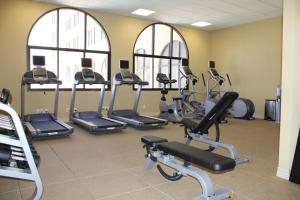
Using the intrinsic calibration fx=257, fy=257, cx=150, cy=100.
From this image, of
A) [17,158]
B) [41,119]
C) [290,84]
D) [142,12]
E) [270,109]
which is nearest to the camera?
[17,158]

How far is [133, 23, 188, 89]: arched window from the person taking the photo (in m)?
8.38

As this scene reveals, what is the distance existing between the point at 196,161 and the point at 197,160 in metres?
0.02

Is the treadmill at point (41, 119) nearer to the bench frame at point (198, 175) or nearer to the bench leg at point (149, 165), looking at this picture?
the bench leg at point (149, 165)

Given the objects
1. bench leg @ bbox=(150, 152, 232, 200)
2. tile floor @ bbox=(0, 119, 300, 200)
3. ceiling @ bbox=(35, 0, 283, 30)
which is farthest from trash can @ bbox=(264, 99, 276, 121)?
bench leg @ bbox=(150, 152, 232, 200)

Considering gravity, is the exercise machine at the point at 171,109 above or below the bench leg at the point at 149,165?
above

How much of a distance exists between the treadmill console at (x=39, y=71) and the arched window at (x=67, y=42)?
33.9 inches

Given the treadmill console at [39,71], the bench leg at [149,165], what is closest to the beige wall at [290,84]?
the bench leg at [149,165]

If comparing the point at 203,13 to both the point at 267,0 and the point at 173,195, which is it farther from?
the point at 173,195

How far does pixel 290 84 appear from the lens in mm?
2857

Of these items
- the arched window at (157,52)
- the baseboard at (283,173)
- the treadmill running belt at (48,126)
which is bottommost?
the baseboard at (283,173)

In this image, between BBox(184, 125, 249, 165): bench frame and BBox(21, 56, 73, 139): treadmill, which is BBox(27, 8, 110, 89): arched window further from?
BBox(184, 125, 249, 165): bench frame

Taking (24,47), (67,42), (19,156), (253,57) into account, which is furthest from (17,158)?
(253,57)

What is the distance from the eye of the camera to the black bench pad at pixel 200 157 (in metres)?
1.96

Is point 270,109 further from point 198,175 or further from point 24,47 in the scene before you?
point 24,47
